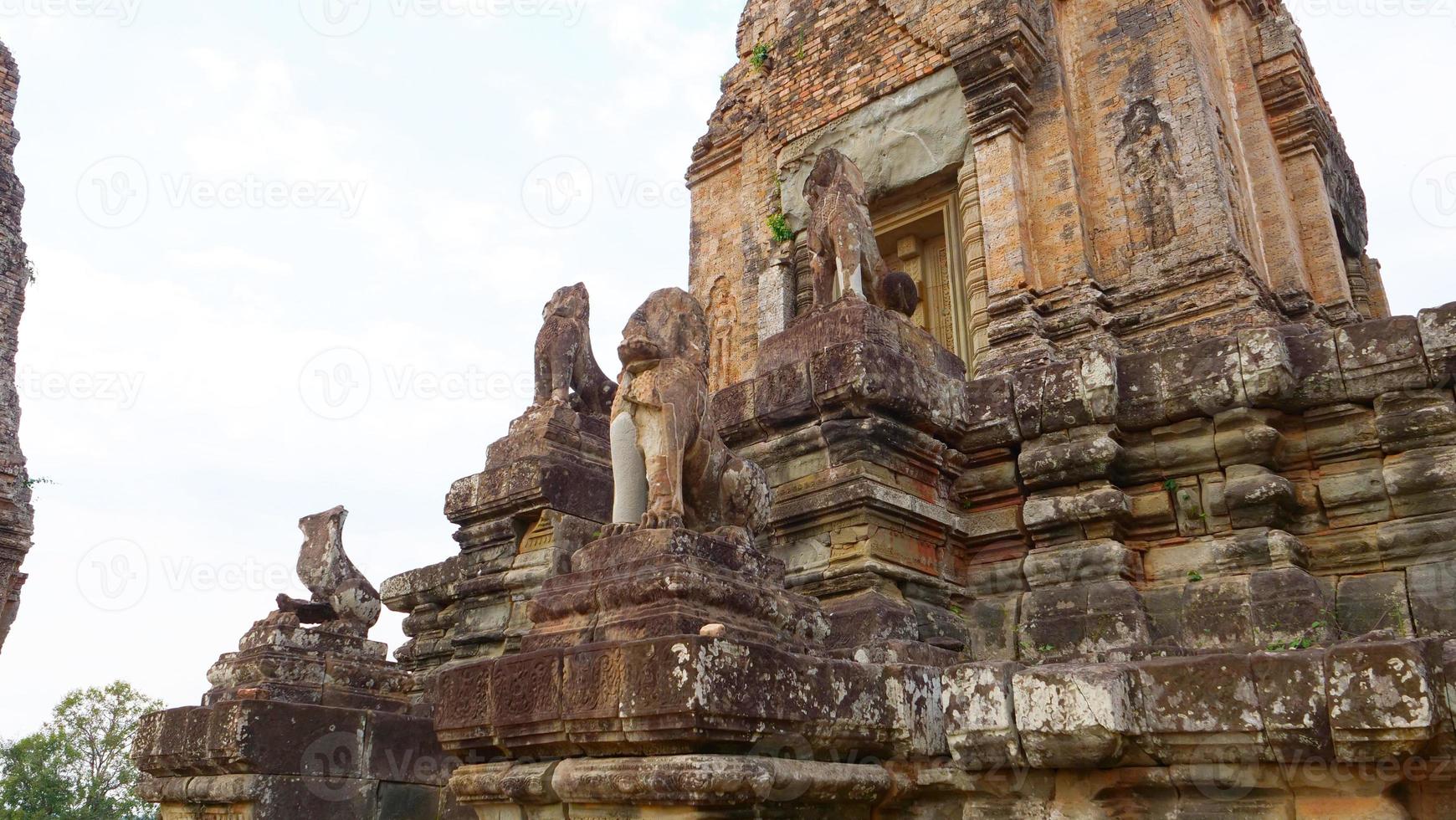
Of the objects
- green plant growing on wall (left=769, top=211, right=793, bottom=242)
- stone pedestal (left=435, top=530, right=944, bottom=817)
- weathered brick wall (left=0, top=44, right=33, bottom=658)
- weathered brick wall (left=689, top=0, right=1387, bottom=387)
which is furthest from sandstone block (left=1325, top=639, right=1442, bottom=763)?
weathered brick wall (left=0, top=44, right=33, bottom=658)

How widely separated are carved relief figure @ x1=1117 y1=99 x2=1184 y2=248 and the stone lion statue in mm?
6330

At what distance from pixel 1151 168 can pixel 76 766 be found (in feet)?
108

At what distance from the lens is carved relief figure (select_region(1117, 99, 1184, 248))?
32.9ft

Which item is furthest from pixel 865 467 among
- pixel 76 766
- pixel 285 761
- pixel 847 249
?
pixel 76 766

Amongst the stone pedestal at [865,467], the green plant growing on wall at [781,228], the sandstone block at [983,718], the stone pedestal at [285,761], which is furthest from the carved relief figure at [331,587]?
the green plant growing on wall at [781,228]

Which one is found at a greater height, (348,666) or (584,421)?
(584,421)

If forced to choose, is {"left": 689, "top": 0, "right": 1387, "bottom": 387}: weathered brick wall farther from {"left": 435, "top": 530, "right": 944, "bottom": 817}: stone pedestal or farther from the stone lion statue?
{"left": 435, "top": 530, "right": 944, "bottom": 817}: stone pedestal

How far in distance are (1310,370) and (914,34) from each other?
Answer: 774 cm

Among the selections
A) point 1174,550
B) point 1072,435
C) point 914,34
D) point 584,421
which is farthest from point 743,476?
point 914,34

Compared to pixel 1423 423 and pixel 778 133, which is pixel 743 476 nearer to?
pixel 1423 423

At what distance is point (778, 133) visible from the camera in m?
13.5

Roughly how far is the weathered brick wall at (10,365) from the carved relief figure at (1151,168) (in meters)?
21.6

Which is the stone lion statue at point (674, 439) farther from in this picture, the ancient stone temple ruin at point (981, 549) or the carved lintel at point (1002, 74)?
the carved lintel at point (1002, 74)

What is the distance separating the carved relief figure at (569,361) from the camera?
8.95m
